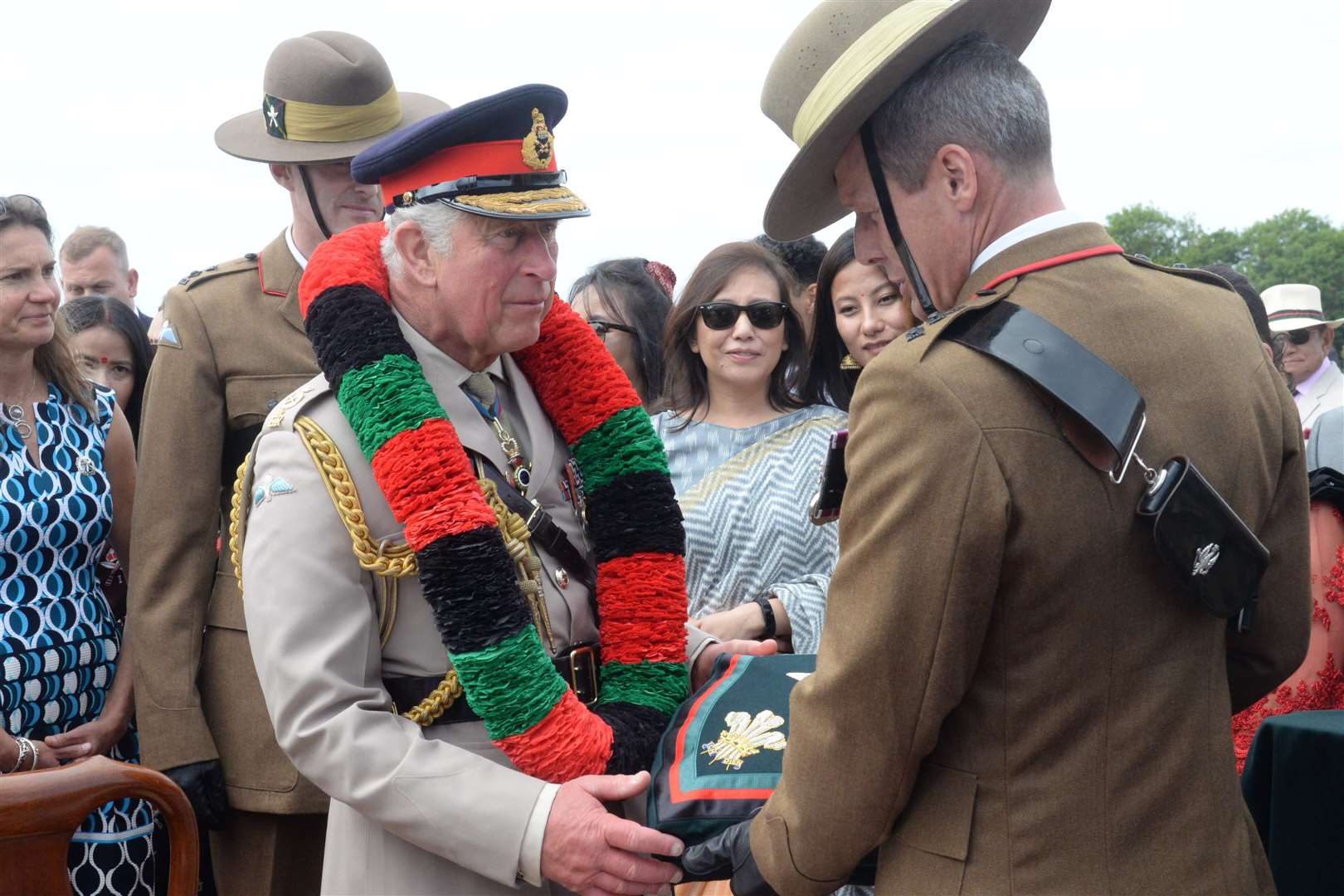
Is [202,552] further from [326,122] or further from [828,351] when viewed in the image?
[828,351]

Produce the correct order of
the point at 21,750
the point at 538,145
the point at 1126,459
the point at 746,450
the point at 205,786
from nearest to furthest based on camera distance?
the point at 1126,459 → the point at 538,145 → the point at 205,786 → the point at 21,750 → the point at 746,450

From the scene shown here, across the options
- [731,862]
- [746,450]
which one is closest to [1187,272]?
[731,862]

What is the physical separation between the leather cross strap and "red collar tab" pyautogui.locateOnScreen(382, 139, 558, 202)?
0.54 metres

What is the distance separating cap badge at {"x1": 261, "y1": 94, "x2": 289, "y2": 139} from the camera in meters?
3.64

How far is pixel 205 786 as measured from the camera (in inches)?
127

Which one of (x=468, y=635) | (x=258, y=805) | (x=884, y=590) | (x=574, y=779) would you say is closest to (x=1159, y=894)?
(x=884, y=590)

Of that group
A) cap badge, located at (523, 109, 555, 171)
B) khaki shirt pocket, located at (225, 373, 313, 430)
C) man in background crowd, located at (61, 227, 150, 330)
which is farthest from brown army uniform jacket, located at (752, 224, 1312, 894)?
man in background crowd, located at (61, 227, 150, 330)

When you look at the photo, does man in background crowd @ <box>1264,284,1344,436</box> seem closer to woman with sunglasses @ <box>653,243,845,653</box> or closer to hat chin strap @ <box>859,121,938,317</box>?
woman with sunglasses @ <box>653,243,845,653</box>

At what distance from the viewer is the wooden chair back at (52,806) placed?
233 cm

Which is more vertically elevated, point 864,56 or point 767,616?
point 864,56

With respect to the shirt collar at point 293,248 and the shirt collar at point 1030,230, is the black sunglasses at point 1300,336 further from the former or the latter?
the shirt collar at point 1030,230

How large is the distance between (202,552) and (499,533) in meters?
1.36

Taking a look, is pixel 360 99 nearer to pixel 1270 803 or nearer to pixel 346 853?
pixel 346 853

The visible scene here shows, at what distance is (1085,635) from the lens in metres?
1.78
